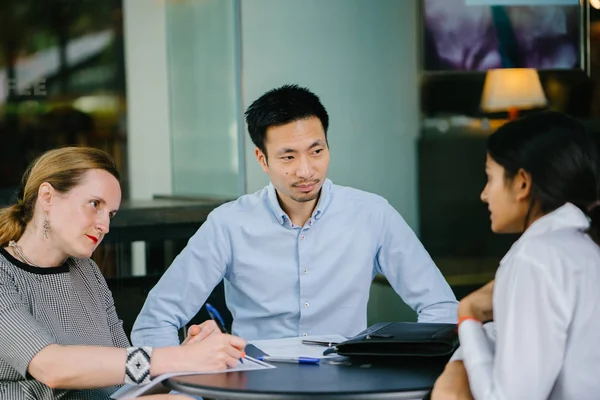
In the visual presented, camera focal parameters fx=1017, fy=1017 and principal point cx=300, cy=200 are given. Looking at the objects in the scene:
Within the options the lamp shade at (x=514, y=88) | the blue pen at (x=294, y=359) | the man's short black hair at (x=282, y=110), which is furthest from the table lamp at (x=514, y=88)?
the blue pen at (x=294, y=359)

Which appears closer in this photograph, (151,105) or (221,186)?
(221,186)

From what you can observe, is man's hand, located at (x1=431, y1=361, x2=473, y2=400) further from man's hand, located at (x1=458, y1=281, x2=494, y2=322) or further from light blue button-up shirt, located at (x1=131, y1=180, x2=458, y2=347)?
light blue button-up shirt, located at (x1=131, y1=180, x2=458, y2=347)

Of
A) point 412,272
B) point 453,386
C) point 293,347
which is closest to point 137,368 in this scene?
point 293,347

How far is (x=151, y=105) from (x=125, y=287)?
222 centimetres

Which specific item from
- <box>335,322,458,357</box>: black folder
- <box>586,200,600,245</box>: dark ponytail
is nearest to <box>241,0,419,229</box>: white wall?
<box>335,322,458,357</box>: black folder

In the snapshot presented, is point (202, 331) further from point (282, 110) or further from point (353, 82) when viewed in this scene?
point (353, 82)

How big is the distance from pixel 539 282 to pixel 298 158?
1.36 meters

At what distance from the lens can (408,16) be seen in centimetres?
473

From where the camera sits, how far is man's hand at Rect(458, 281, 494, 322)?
206cm

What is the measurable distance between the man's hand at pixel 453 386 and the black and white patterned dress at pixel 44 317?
2.84 feet

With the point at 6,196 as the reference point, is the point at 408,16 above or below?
above

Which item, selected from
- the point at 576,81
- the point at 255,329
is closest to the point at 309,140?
the point at 255,329

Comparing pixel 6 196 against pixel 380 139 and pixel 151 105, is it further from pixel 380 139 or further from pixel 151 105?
pixel 380 139

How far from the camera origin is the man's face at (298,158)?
10.1 feet
